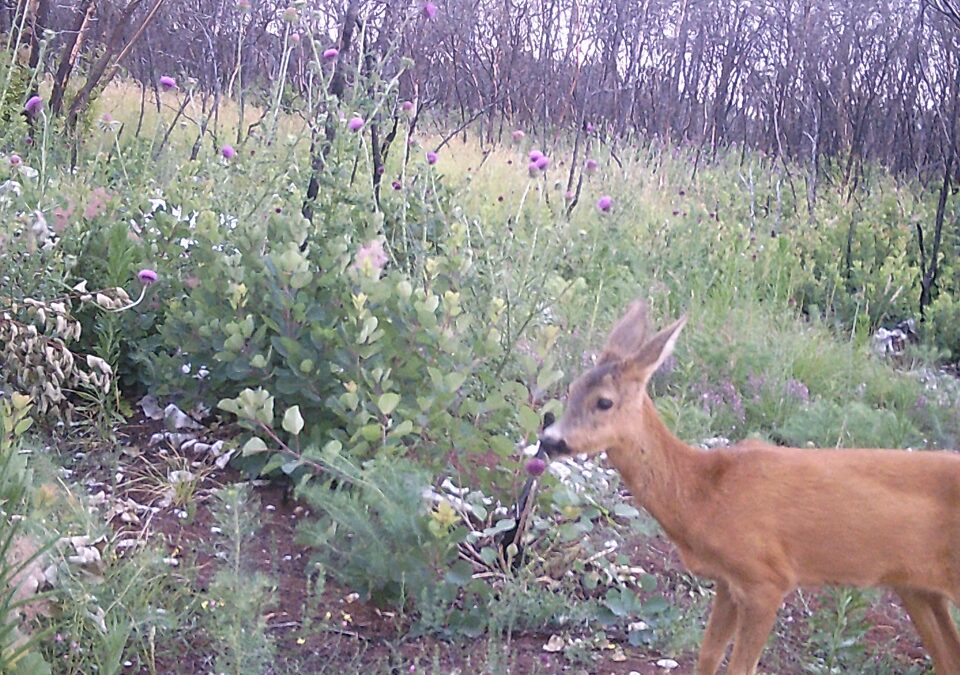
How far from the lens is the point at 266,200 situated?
16.3 feet

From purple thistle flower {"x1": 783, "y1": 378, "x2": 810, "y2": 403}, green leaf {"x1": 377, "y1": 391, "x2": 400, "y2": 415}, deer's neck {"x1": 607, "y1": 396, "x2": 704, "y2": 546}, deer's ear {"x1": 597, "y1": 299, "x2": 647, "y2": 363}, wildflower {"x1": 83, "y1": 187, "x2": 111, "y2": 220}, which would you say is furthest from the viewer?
purple thistle flower {"x1": 783, "y1": 378, "x2": 810, "y2": 403}

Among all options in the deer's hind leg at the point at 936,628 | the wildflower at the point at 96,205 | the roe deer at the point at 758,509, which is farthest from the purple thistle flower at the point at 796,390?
the wildflower at the point at 96,205

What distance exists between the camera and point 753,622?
2.99m

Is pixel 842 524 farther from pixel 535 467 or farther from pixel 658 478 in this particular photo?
pixel 535 467

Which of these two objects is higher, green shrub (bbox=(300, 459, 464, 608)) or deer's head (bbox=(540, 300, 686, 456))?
deer's head (bbox=(540, 300, 686, 456))

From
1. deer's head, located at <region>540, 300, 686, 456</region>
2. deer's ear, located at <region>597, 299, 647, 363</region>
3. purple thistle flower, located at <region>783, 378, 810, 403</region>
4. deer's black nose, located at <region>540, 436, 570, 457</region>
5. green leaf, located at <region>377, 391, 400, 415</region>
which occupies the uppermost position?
deer's ear, located at <region>597, 299, 647, 363</region>

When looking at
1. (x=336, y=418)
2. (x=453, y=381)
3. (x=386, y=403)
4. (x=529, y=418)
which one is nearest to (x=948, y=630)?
(x=529, y=418)

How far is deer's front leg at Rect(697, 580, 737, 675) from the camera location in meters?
3.12

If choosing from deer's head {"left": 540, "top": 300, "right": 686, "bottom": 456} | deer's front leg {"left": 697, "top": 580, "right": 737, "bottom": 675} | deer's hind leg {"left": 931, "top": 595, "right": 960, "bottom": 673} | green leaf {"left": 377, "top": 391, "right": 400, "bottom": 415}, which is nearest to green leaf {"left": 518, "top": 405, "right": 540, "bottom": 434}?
deer's head {"left": 540, "top": 300, "right": 686, "bottom": 456}

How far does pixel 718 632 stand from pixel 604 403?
0.72m

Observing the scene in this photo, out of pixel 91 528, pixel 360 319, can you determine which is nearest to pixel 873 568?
pixel 360 319

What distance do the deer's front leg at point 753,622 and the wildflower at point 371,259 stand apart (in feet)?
5.03

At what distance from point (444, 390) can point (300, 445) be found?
0.65 meters

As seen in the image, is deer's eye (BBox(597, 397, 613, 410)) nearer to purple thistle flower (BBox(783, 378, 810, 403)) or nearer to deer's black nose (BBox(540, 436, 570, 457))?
deer's black nose (BBox(540, 436, 570, 457))
